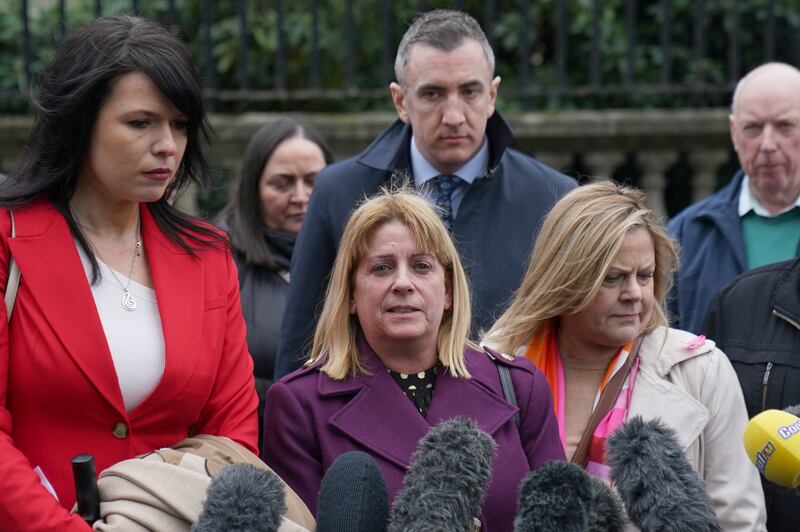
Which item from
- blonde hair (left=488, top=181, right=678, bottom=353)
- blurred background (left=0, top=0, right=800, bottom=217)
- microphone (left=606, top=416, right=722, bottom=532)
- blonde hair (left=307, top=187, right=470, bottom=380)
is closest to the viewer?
microphone (left=606, top=416, right=722, bottom=532)

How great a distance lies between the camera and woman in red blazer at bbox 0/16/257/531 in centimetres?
315

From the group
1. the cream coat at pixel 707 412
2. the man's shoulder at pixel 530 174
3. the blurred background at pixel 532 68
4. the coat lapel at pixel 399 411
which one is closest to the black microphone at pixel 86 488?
the coat lapel at pixel 399 411

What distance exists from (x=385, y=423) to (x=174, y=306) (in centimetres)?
65

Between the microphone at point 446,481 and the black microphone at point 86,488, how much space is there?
73cm

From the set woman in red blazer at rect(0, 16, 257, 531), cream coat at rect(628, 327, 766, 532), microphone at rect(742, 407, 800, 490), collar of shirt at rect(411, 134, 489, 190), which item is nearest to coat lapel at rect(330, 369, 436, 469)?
woman in red blazer at rect(0, 16, 257, 531)

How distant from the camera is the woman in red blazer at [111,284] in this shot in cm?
315

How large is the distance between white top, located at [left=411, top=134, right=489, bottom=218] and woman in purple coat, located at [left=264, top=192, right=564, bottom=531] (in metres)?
0.88

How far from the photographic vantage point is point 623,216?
151 inches

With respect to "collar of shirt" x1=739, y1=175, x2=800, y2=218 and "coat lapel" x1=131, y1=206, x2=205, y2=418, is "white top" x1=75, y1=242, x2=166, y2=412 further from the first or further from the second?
"collar of shirt" x1=739, y1=175, x2=800, y2=218

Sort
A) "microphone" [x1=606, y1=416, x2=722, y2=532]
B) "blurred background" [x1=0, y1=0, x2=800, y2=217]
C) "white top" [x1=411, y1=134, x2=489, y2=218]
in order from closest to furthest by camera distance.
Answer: "microphone" [x1=606, y1=416, x2=722, y2=532], "white top" [x1=411, y1=134, x2=489, y2=218], "blurred background" [x1=0, y1=0, x2=800, y2=217]

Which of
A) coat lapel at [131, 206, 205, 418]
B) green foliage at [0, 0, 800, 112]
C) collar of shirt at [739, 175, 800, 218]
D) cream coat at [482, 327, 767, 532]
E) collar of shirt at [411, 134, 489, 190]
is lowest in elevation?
cream coat at [482, 327, 767, 532]

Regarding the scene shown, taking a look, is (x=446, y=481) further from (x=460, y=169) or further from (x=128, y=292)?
(x=460, y=169)

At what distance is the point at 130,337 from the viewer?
3244mm

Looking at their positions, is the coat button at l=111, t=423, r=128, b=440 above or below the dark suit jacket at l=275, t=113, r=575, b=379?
below
